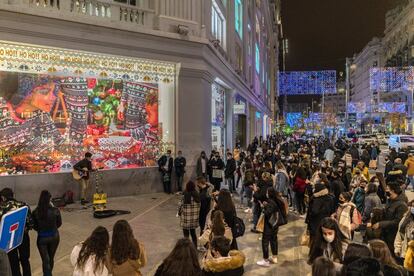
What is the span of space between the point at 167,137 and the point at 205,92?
2657 millimetres

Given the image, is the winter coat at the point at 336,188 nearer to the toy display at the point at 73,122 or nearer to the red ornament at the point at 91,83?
the toy display at the point at 73,122

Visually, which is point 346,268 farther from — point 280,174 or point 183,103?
point 183,103

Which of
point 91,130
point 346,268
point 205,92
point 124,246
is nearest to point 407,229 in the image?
point 346,268

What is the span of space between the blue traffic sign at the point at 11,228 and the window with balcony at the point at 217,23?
17422mm

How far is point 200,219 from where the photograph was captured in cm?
864

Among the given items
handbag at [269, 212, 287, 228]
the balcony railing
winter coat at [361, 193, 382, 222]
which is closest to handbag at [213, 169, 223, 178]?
the balcony railing

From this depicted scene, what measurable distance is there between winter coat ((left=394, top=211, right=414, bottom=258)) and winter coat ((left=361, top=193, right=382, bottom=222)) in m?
2.66

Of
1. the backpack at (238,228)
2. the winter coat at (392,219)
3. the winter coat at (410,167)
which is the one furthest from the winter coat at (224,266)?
the winter coat at (410,167)

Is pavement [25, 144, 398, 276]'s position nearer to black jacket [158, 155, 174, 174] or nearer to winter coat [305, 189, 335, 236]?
winter coat [305, 189, 335, 236]

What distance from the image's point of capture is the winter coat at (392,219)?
6.25m

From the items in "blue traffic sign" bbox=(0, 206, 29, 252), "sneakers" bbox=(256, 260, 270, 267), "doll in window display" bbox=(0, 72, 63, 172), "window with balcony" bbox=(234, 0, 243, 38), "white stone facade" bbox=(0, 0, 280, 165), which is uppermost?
Answer: "window with balcony" bbox=(234, 0, 243, 38)

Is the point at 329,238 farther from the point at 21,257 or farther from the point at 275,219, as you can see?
the point at 21,257

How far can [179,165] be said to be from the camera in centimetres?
1550

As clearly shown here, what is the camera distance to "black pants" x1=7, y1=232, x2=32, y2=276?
20.1ft
